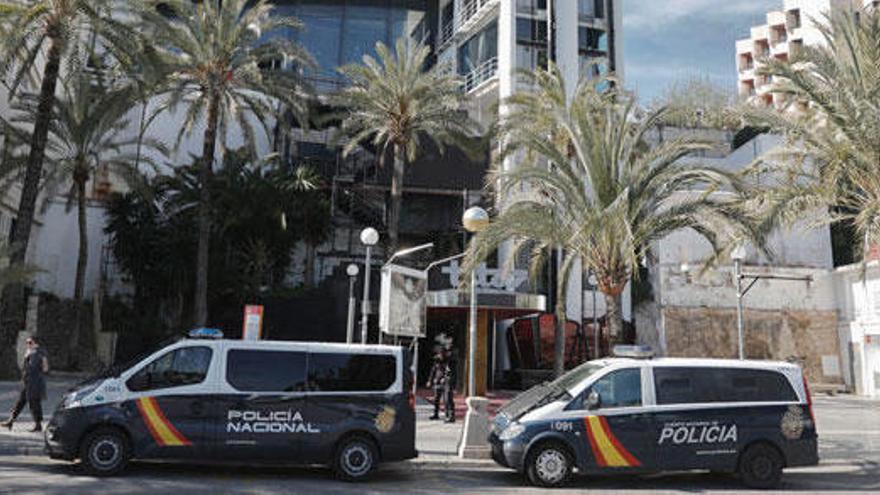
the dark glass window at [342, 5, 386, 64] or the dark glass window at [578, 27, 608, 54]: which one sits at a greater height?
the dark glass window at [342, 5, 386, 64]

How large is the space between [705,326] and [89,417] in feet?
87.8

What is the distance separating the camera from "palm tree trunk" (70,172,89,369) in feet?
90.5

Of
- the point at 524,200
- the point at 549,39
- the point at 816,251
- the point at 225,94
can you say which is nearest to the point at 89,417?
the point at 524,200

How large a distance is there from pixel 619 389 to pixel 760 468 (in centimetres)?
244

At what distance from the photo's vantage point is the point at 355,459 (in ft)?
34.6

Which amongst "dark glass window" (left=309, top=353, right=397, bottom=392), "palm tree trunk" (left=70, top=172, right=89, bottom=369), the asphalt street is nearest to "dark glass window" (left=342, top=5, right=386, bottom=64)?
"palm tree trunk" (left=70, top=172, right=89, bottom=369)

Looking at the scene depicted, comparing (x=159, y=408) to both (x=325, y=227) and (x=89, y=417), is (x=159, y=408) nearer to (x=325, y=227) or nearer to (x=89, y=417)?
(x=89, y=417)

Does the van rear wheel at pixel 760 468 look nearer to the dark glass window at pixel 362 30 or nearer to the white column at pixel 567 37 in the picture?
the white column at pixel 567 37

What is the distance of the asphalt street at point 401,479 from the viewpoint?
370 inches

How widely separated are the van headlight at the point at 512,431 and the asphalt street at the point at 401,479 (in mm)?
703

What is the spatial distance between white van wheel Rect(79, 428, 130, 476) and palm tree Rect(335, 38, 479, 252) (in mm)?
17944

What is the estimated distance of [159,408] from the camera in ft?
33.3

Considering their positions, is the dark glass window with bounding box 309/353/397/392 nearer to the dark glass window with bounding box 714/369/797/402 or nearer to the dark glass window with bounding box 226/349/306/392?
the dark glass window with bounding box 226/349/306/392

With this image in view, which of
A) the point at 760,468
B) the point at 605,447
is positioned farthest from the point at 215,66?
the point at 760,468
